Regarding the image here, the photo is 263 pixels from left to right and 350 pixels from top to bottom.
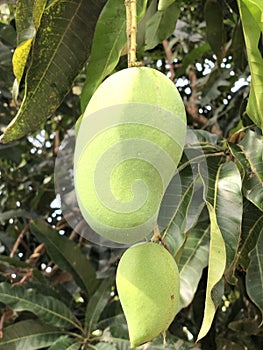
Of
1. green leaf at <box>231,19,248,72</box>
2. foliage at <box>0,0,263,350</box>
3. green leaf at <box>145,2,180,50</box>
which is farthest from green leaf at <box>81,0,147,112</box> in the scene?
green leaf at <box>231,19,248,72</box>

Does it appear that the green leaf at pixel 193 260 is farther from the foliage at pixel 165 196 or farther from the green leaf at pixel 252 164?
the green leaf at pixel 252 164

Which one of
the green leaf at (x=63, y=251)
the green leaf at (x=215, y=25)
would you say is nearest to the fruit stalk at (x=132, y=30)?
the green leaf at (x=215, y=25)

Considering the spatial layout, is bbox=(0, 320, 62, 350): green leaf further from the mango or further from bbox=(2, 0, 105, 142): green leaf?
the mango

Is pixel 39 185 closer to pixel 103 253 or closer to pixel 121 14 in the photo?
pixel 103 253

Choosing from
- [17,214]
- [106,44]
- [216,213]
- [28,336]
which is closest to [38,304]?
[28,336]

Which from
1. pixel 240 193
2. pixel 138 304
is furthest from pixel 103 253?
pixel 138 304

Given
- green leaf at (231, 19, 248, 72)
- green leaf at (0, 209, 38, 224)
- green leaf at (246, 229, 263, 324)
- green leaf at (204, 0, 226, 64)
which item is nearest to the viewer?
green leaf at (246, 229, 263, 324)
